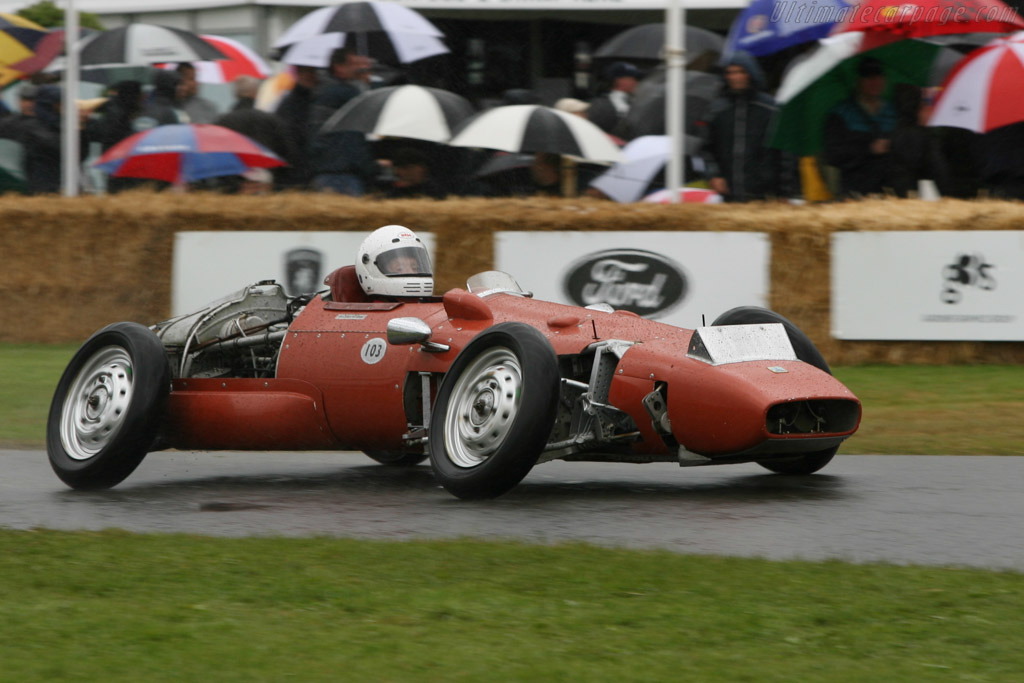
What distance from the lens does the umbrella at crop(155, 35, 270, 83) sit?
15.8 metres

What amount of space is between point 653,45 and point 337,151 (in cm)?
391

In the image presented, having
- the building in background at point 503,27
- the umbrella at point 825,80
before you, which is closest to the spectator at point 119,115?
the building in background at point 503,27

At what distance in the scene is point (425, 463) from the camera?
881 centimetres

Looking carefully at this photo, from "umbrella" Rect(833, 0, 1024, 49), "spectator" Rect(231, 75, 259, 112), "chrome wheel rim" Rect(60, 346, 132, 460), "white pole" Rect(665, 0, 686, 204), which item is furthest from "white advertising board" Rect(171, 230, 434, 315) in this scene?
"chrome wheel rim" Rect(60, 346, 132, 460)

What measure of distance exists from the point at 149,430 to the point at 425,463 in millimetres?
2000

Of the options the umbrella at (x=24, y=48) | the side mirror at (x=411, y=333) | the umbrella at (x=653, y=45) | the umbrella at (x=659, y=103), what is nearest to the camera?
the side mirror at (x=411, y=333)

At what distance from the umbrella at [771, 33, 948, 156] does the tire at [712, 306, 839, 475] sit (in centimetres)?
488

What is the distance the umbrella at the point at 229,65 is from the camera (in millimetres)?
15836

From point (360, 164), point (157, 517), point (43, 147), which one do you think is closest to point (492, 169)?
point (360, 164)

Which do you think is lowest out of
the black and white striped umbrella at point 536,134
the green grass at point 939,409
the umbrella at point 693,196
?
the green grass at point 939,409

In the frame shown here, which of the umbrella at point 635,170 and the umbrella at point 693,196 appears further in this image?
the umbrella at point 635,170

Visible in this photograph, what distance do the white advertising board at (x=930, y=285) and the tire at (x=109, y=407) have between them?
247 inches

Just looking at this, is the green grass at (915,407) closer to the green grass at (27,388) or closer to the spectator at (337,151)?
the green grass at (27,388)

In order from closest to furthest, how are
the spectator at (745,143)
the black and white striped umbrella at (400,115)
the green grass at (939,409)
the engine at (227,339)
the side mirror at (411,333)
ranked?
the side mirror at (411,333)
the engine at (227,339)
the green grass at (939,409)
the spectator at (745,143)
the black and white striped umbrella at (400,115)
